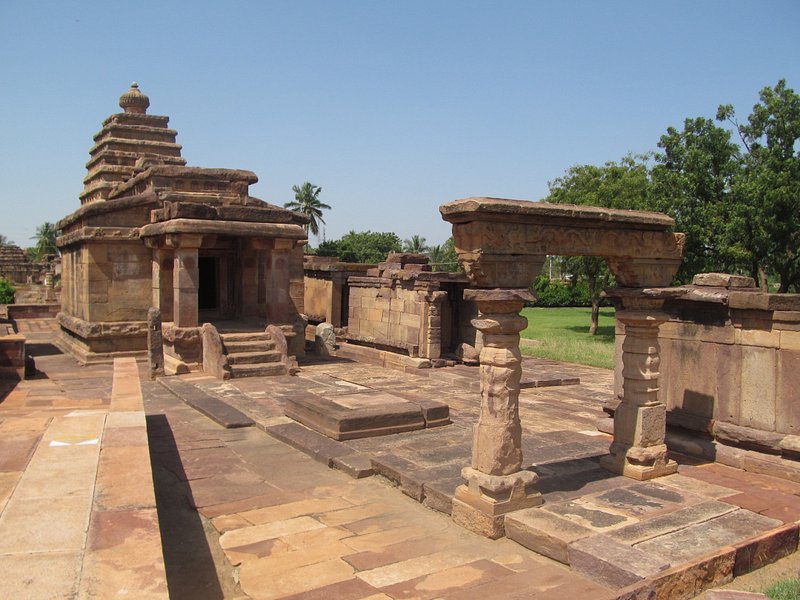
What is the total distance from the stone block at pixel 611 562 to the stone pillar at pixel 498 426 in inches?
32.3

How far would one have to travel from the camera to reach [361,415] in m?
8.95

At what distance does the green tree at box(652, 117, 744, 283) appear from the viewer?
1952 centimetres

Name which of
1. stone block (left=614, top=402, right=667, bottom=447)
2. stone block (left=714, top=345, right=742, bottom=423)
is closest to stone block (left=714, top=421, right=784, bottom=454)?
stone block (left=714, top=345, right=742, bottom=423)

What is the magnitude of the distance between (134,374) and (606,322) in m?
28.4

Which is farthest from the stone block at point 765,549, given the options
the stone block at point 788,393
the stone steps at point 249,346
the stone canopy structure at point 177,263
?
the stone canopy structure at point 177,263

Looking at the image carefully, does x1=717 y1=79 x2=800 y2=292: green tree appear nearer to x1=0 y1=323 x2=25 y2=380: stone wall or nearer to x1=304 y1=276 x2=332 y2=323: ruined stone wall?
x1=304 y1=276 x2=332 y2=323: ruined stone wall

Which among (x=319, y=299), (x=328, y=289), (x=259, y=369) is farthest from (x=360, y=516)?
(x=319, y=299)

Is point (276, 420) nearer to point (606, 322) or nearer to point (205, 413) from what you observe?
point (205, 413)

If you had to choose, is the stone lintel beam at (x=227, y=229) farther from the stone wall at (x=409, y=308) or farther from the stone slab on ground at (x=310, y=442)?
the stone slab on ground at (x=310, y=442)

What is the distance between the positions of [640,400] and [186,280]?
32.5 feet

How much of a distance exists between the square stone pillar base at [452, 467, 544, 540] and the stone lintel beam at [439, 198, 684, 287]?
170 centimetres

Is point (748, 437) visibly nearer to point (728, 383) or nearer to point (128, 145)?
point (728, 383)

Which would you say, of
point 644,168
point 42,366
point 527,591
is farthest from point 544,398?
point 644,168

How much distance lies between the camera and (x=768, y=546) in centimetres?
554
